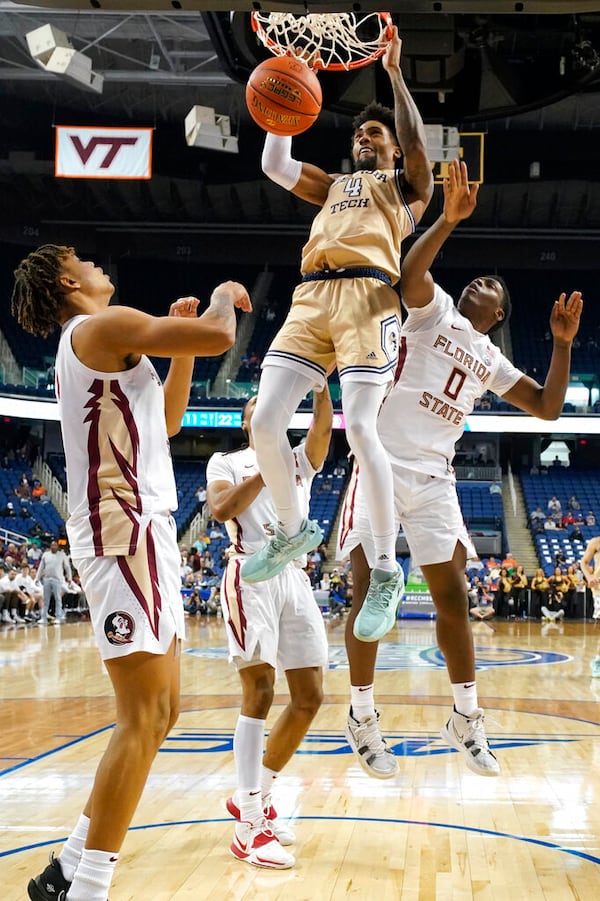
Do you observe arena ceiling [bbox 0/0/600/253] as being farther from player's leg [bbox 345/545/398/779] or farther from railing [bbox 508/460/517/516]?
player's leg [bbox 345/545/398/779]

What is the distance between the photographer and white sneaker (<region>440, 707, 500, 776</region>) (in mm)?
4430

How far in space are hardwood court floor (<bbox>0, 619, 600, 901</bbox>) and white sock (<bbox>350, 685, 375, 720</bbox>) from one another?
2.11ft

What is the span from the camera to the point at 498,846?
183 inches

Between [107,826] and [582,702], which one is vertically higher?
[107,826]

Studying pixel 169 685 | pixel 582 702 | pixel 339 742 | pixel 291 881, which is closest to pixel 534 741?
pixel 339 742

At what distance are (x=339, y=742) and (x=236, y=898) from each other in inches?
136

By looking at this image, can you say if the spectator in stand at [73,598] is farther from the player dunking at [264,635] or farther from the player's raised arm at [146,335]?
the player's raised arm at [146,335]

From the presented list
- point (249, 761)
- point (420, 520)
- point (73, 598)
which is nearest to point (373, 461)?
point (420, 520)

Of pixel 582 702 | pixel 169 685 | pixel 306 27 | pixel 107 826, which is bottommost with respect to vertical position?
pixel 582 702

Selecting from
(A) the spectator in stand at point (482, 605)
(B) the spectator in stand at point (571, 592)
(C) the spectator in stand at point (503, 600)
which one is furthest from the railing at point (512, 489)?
(C) the spectator in stand at point (503, 600)

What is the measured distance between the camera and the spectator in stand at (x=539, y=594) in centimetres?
2225

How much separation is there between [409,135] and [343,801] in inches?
145

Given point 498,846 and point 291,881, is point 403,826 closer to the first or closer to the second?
point 498,846

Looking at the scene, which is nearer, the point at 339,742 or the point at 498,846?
the point at 498,846
